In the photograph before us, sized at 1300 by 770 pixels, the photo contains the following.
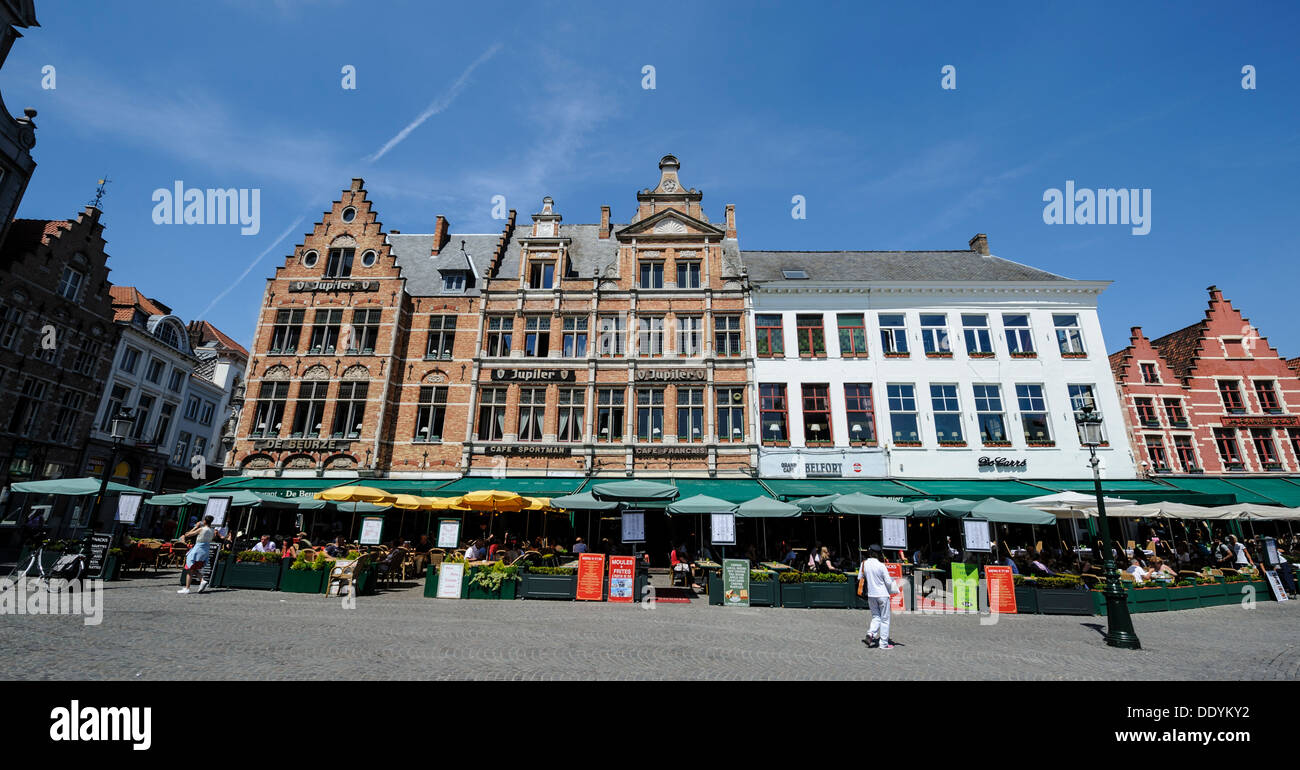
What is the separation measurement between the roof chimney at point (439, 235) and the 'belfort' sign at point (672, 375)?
14570 mm

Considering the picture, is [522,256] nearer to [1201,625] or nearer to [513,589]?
[513,589]

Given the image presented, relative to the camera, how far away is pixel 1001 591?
13.8m

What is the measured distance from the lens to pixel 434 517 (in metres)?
22.6

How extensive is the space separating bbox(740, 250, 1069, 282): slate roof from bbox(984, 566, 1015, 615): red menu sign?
47.9 ft

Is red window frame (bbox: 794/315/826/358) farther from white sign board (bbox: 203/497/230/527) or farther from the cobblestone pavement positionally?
white sign board (bbox: 203/497/230/527)

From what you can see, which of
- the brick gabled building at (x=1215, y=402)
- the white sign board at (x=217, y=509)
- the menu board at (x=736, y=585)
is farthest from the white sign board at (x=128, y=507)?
the brick gabled building at (x=1215, y=402)

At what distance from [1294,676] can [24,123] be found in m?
42.8

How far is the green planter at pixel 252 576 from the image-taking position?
14680mm

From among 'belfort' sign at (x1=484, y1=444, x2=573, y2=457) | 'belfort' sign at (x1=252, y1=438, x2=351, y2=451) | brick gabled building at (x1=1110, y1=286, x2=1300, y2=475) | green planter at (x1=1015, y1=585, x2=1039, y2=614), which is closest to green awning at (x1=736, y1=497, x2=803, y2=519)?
green planter at (x1=1015, y1=585, x2=1039, y2=614)

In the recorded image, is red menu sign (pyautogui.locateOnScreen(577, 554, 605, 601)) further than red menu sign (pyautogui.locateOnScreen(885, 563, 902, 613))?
Yes

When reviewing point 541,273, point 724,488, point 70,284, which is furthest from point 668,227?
point 70,284

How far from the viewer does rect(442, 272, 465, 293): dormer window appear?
26.4 m

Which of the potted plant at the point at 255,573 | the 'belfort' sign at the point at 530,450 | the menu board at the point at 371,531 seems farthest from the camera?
the 'belfort' sign at the point at 530,450

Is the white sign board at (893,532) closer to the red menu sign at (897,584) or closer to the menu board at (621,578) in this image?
the red menu sign at (897,584)
